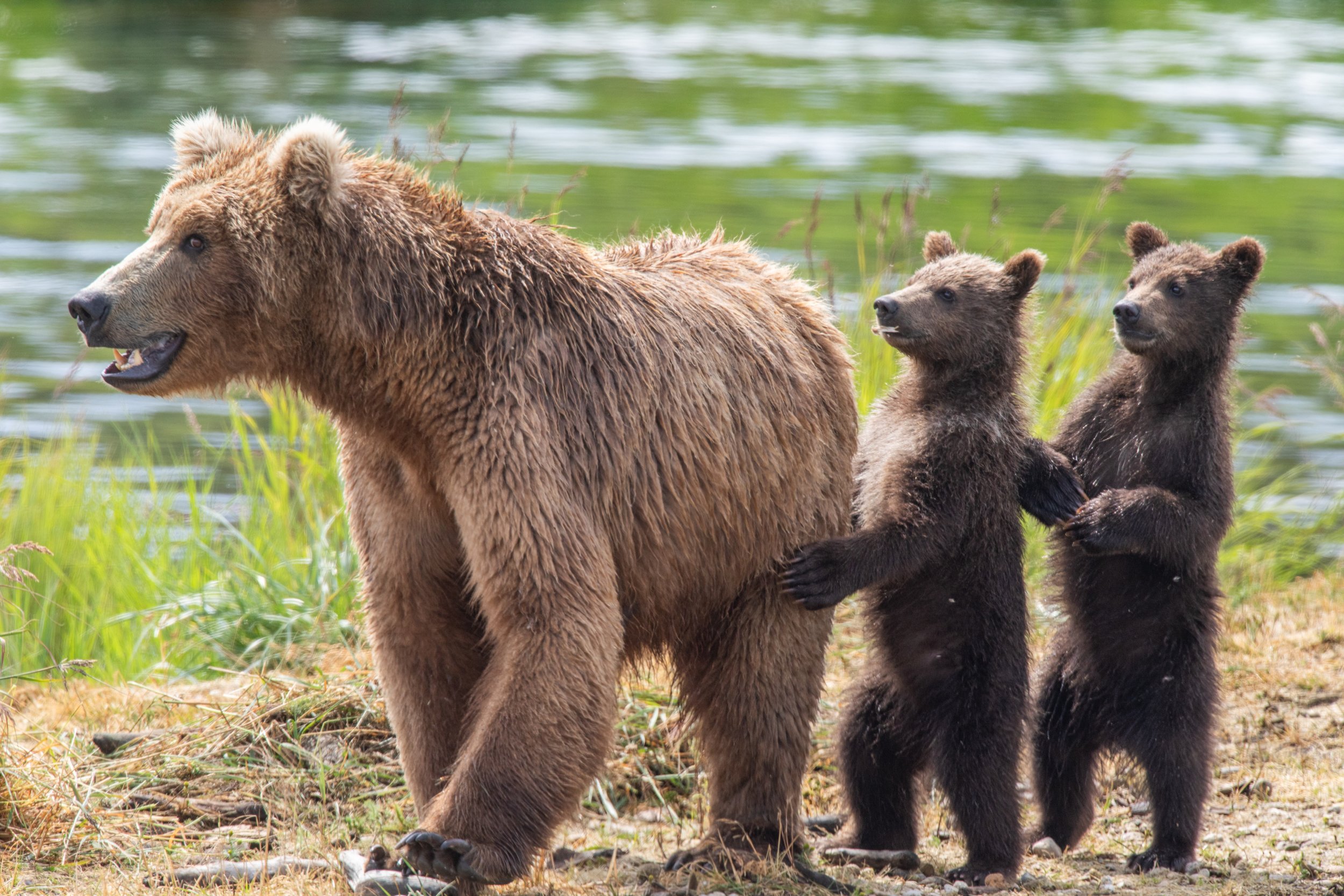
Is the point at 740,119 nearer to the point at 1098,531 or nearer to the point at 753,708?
the point at 1098,531

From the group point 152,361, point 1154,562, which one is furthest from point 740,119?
point 152,361

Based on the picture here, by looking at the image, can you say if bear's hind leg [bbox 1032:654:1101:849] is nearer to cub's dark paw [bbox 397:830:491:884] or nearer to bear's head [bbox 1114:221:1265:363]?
bear's head [bbox 1114:221:1265:363]

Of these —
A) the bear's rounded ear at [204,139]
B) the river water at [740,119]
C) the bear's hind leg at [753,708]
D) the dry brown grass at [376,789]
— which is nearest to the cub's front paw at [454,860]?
the dry brown grass at [376,789]

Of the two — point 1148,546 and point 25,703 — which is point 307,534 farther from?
point 1148,546

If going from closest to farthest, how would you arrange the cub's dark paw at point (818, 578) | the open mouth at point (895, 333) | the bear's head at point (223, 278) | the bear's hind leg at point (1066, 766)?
the bear's head at point (223, 278) → the cub's dark paw at point (818, 578) → the open mouth at point (895, 333) → the bear's hind leg at point (1066, 766)

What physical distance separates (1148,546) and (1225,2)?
3151 centimetres

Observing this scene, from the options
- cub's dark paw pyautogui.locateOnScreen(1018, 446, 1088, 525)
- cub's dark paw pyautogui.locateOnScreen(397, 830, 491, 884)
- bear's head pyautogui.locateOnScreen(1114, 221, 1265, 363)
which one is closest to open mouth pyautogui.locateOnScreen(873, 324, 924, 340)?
cub's dark paw pyautogui.locateOnScreen(1018, 446, 1088, 525)

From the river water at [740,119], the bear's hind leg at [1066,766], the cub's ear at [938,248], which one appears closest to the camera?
the bear's hind leg at [1066,766]

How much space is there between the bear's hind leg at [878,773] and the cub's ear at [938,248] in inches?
62.2

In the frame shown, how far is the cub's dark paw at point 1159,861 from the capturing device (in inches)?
208

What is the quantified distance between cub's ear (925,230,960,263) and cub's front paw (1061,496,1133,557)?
1153mm

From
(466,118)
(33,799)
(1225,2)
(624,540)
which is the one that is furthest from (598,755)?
(1225,2)

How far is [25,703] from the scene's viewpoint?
690cm

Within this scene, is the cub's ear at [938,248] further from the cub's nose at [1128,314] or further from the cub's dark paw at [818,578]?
the cub's dark paw at [818,578]
